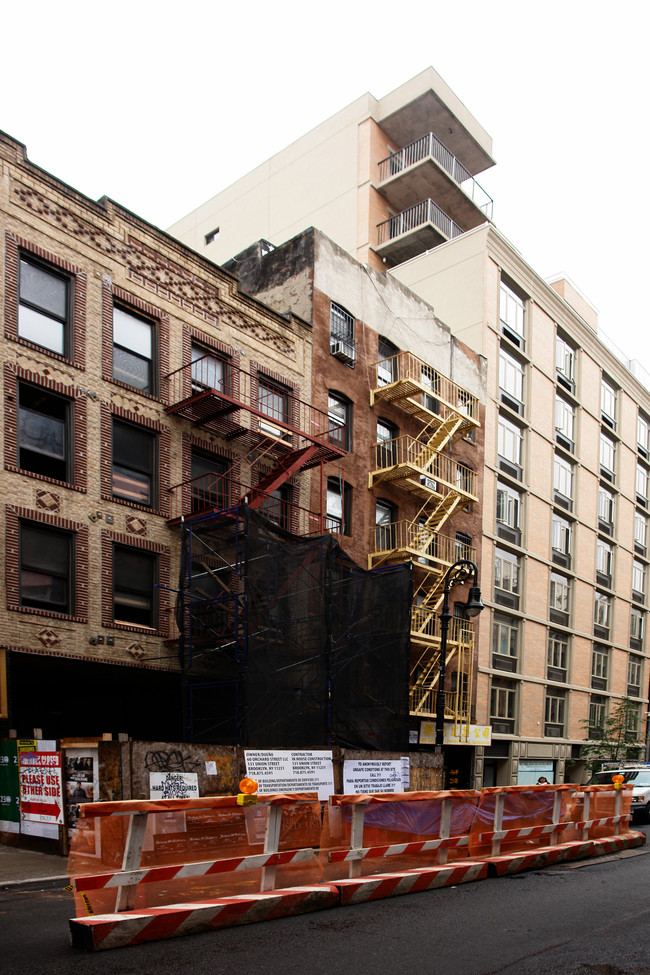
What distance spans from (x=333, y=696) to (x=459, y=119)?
31.6 m

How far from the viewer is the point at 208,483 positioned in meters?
21.8

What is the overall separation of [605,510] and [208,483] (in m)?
28.9

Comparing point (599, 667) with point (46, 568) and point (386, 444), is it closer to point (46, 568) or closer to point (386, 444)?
point (386, 444)

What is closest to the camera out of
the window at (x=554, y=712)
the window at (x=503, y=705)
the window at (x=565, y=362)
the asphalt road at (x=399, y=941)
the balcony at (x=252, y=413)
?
the asphalt road at (x=399, y=941)

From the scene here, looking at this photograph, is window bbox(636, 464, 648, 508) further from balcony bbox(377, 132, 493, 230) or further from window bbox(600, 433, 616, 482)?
balcony bbox(377, 132, 493, 230)

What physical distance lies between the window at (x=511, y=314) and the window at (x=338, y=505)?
46.7 feet

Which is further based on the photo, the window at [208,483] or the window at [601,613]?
the window at [601,613]

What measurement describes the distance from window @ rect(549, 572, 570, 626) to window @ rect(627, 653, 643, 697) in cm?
838

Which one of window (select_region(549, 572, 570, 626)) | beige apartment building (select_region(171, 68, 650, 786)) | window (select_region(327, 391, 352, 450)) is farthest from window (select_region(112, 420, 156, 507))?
window (select_region(549, 572, 570, 626))

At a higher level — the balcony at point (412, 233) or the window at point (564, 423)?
the balcony at point (412, 233)

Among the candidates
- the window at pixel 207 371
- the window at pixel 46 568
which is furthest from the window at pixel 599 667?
the window at pixel 46 568

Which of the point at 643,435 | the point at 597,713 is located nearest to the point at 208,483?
the point at 597,713

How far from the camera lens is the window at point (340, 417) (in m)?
26.4

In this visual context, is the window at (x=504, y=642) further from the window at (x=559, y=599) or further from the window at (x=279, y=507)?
the window at (x=279, y=507)
